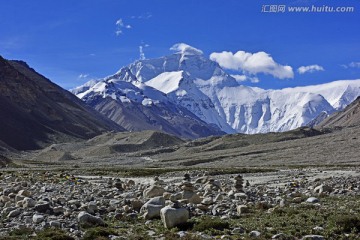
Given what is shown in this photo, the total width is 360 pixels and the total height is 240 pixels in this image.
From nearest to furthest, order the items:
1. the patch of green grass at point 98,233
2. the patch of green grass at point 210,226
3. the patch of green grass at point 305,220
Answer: the patch of green grass at point 98,233, the patch of green grass at point 305,220, the patch of green grass at point 210,226

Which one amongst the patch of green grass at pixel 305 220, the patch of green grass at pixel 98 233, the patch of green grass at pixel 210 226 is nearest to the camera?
the patch of green grass at pixel 98 233

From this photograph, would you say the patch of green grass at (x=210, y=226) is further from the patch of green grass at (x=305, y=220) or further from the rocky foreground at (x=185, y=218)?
the patch of green grass at (x=305, y=220)

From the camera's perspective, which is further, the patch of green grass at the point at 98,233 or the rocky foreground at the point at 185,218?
the rocky foreground at the point at 185,218

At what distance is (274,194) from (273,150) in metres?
125

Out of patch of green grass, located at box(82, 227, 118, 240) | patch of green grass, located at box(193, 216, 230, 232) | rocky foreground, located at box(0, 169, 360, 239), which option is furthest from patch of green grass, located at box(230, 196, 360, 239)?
patch of green grass, located at box(82, 227, 118, 240)

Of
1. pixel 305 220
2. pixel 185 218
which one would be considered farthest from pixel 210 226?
pixel 305 220

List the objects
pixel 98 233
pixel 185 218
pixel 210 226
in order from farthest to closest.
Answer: pixel 185 218, pixel 210 226, pixel 98 233

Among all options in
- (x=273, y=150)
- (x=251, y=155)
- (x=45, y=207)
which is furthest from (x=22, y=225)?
(x=273, y=150)

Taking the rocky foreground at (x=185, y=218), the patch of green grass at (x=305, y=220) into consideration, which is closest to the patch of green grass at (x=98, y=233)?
the rocky foreground at (x=185, y=218)

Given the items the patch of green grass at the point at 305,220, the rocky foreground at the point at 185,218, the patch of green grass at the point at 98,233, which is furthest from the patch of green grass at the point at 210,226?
the patch of green grass at the point at 98,233

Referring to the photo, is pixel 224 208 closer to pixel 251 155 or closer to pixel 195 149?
pixel 251 155

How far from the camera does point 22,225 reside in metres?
18.8

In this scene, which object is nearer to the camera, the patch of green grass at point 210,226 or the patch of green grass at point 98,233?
the patch of green grass at point 98,233

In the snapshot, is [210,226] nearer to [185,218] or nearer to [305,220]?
[185,218]
